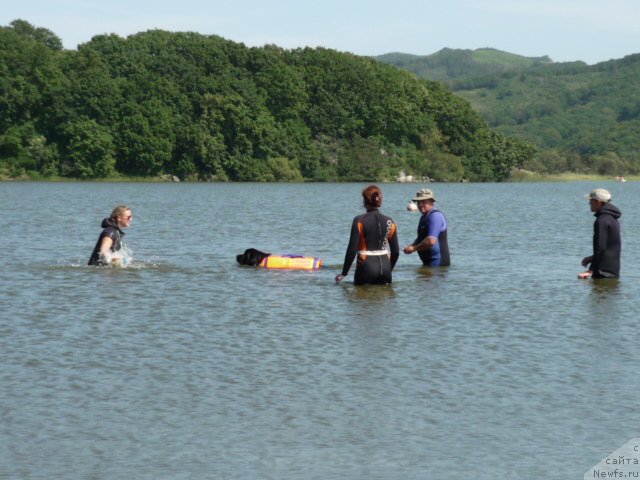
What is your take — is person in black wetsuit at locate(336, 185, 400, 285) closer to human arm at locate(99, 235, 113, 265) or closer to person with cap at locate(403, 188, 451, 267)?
person with cap at locate(403, 188, 451, 267)

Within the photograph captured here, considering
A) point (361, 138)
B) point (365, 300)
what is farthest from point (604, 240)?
point (361, 138)

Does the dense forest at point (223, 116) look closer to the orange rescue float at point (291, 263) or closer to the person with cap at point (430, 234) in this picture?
the orange rescue float at point (291, 263)

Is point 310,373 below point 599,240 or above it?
below

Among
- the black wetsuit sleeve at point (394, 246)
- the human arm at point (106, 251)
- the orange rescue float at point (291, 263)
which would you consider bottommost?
→ the orange rescue float at point (291, 263)

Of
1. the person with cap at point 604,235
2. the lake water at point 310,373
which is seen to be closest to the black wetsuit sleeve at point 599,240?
the person with cap at point 604,235

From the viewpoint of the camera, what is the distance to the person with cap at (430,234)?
930 inches

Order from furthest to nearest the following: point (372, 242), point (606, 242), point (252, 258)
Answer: point (252, 258) < point (606, 242) < point (372, 242)

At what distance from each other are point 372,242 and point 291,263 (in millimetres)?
5391

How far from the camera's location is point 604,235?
72.7 ft

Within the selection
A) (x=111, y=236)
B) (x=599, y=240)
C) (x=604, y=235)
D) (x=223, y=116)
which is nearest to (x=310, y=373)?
(x=604, y=235)

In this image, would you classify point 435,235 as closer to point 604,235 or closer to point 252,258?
point 604,235

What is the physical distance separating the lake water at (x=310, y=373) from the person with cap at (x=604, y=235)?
0.34 metres

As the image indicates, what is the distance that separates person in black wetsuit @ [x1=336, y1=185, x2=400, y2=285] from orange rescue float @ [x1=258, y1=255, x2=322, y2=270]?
4.09 m

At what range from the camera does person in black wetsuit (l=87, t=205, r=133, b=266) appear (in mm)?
23469
